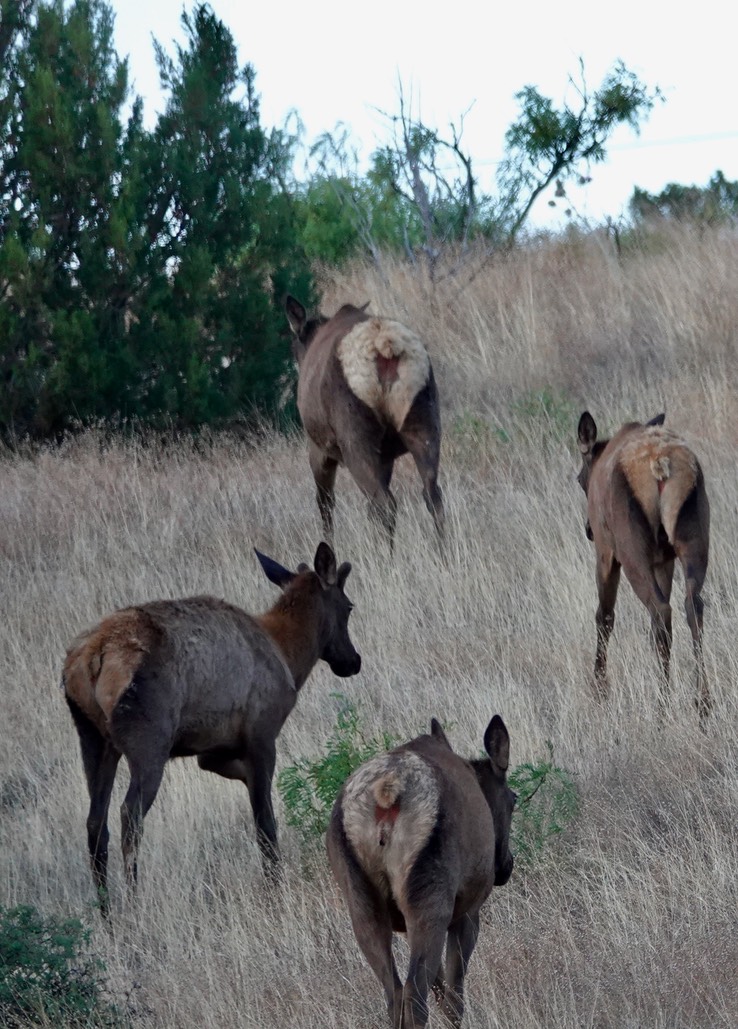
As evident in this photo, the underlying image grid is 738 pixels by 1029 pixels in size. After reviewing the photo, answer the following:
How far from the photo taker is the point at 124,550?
1230 centimetres

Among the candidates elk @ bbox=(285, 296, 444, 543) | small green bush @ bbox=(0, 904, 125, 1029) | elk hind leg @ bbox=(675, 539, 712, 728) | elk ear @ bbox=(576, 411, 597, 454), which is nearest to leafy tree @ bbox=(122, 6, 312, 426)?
elk @ bbox=(285, 296, 444, 543)

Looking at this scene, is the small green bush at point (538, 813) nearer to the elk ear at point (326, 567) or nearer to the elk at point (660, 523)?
the elk at point (660, 523)

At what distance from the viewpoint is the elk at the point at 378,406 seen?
11.0 meters

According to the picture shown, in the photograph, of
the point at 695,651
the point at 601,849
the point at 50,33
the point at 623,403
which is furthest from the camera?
the point at 50,33

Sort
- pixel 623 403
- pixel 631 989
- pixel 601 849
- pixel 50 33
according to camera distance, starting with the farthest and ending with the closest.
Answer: pixel 50 33 < pixel 623 403 < pixel 601 849 < pixel 631 989

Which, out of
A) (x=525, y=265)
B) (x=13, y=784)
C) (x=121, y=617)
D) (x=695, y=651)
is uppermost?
(x=525, y=265)

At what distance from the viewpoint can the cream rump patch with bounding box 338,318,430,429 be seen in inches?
429

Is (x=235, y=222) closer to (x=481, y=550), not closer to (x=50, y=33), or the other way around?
(x=50, y=33)

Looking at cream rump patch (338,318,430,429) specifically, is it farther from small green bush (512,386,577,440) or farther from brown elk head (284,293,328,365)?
small green bush (512,386,577,440)

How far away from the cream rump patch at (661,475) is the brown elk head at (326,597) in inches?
59.5

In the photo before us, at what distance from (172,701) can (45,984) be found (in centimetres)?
146

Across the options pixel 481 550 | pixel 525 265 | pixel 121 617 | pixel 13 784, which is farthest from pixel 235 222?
pixel 121 617

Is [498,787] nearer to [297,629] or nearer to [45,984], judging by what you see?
[45,984]

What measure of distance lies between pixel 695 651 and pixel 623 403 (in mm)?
7599
